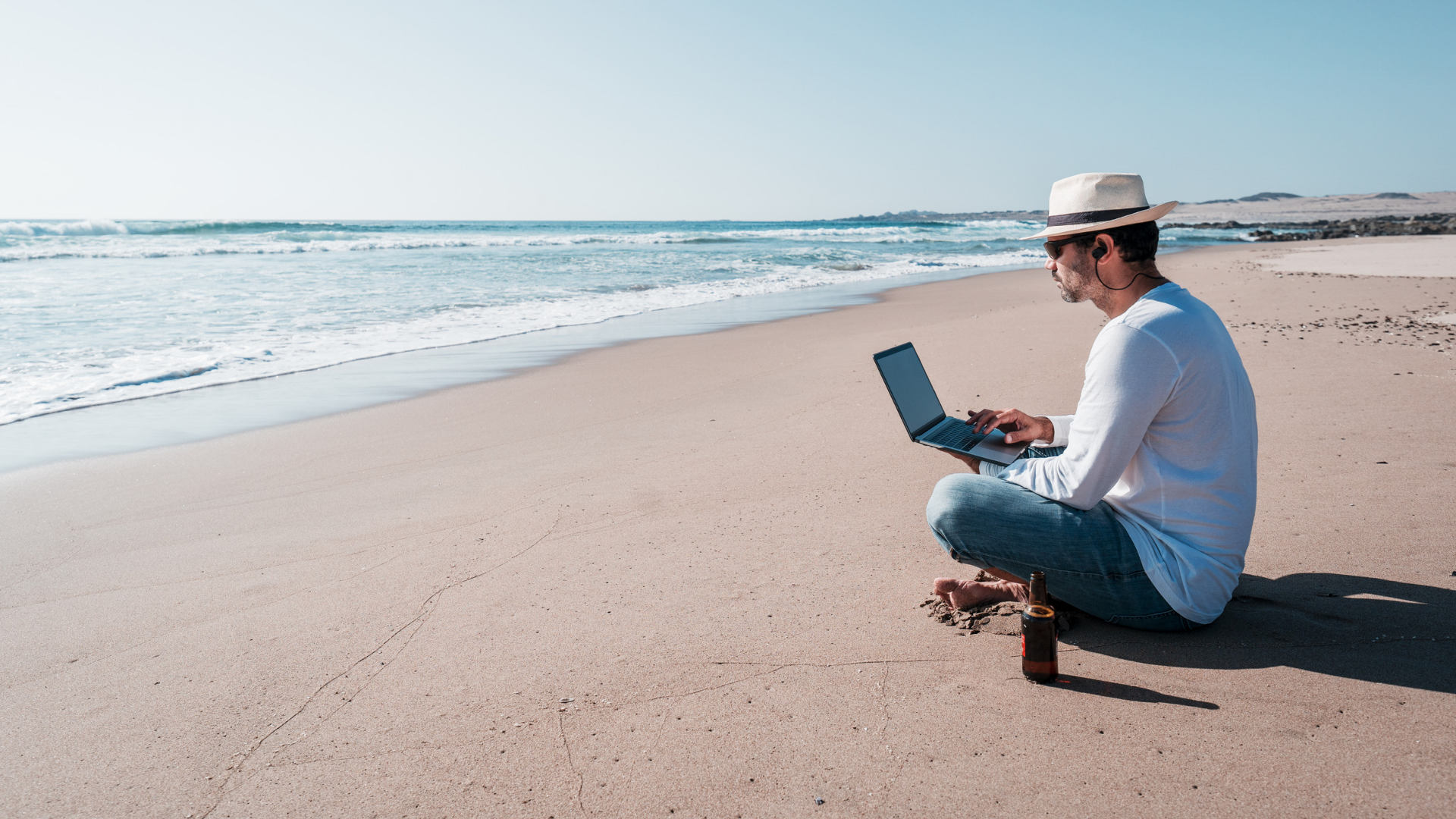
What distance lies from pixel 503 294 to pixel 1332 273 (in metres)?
14.4

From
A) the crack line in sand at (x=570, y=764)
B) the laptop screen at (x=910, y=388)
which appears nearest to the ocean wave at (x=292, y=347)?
the crack line in sand at (x=570, y=764)

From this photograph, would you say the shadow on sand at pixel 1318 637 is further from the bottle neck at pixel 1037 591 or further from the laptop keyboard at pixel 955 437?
the laptop keyboard at pixel 955 437

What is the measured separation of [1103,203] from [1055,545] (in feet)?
3.13

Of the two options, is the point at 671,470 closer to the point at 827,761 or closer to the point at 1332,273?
the point at 827,761

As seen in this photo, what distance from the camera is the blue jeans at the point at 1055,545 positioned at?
2.22 metres

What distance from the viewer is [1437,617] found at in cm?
240

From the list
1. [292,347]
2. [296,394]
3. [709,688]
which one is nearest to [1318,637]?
[709,688]

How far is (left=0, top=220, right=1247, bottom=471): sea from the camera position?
6.35m

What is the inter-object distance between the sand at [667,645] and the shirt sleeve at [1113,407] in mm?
580

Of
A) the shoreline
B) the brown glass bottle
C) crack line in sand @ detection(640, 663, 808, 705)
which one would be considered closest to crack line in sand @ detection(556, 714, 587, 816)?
crack line in sand @ detection(640, 663, 808, 705)

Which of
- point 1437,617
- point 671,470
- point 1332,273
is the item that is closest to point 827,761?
point 1437,617

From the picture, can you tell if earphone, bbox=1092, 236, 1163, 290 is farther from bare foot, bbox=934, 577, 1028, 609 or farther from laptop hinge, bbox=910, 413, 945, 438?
bare foot, bbox=934, 577, 1028, 609

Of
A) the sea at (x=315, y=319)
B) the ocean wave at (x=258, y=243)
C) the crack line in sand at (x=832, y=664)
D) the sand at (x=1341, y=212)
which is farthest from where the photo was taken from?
the sand at (x=1341, y=212)

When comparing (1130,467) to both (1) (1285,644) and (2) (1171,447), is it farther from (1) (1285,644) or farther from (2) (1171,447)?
(1) (1285,644)
